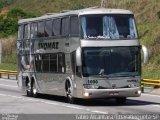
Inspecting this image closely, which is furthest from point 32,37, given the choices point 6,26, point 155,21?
point 6,26

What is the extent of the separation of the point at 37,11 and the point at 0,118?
6296cm

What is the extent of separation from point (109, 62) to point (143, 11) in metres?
35.2

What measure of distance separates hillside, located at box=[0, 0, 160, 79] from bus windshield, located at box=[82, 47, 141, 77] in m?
15.4

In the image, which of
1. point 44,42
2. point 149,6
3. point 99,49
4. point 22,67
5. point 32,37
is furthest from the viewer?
point 149,6

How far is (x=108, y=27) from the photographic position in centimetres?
2273

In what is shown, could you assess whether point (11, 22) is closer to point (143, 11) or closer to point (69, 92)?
point (143, 11)

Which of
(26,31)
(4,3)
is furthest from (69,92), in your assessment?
(4,3)

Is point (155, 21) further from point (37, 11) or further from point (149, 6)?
point (37, 11)

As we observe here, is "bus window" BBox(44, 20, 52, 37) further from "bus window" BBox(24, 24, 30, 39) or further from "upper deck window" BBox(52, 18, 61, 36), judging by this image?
"bus window" BBox(24, 24, 30, 39)

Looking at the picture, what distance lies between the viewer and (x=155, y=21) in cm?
5116

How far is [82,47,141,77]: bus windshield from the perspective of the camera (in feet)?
73.0

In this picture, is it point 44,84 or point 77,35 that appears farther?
point 44,84

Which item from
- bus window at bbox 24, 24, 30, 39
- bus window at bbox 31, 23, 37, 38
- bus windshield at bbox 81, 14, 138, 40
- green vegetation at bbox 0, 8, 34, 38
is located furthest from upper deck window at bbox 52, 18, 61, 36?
green vegetation at bbox 0, 8, 34, 38

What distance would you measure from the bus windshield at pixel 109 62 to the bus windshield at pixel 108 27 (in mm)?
508
